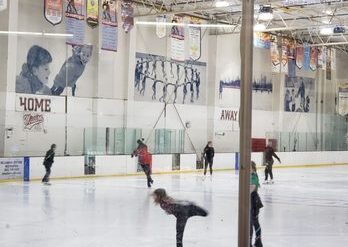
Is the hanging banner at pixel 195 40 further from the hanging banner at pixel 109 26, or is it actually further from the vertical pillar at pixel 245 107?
the vertical pillar at pixel 245 107

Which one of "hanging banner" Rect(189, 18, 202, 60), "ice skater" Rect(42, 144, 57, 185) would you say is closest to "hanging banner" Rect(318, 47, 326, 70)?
"hanging banner" Rect(189, 18, 202, 60)

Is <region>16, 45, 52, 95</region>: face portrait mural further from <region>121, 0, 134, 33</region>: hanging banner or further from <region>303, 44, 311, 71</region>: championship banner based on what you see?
<region>303, 44, 311, 71</region>: championship banner

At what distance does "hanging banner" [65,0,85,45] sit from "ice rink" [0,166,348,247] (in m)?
7.35

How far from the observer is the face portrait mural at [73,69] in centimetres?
2625

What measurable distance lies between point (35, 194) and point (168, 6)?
15.2 metres

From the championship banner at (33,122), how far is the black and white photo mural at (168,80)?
18.2 ft

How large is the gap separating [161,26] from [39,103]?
8.26 m

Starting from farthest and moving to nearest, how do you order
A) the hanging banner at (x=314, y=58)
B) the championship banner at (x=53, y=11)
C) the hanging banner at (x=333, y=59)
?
the hanging banner at (x=333, y=59) → the hanging banner at (x=314, y=58) → the championship banner at (x=53, y=11)

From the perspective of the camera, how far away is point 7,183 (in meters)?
22.0

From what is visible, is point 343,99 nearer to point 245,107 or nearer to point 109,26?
point 109,26

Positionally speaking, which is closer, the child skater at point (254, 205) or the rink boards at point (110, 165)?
the child skater at point (254, 205)

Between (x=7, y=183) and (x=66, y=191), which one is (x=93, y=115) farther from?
(x=66, y=191)

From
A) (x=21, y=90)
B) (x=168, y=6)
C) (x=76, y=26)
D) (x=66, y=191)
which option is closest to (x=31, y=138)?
(x=21, y=90)

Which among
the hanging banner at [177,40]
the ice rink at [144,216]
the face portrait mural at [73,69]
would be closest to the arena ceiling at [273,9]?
the hanging banner at [177,40]
